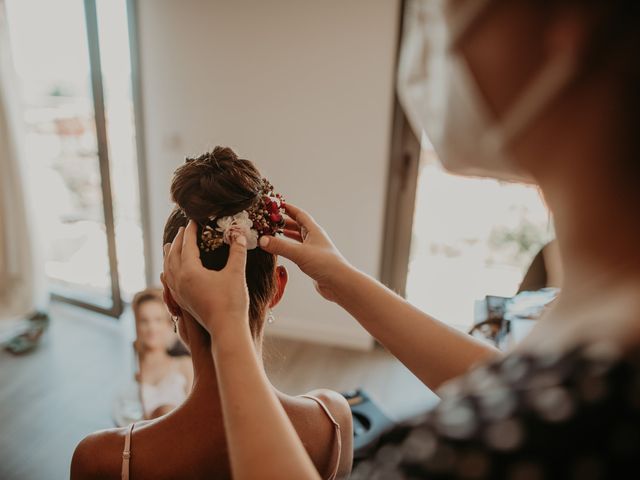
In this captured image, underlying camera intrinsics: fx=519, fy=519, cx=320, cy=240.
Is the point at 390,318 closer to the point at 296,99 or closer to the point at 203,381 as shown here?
the point at 203,381

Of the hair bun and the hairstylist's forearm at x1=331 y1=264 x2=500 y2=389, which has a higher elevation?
the hair bun

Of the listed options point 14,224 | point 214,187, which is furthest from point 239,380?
point 14,224

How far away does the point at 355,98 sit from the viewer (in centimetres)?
292

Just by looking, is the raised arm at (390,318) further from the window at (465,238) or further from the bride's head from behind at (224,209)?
the window at (465,238)

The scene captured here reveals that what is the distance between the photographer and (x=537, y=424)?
15.3 inches

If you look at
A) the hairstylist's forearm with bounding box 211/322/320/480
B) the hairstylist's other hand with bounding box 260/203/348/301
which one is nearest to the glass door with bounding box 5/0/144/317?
the hairstylist's other hand with bounding box 260/203/348/301

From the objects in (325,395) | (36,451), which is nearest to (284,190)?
(36,451)

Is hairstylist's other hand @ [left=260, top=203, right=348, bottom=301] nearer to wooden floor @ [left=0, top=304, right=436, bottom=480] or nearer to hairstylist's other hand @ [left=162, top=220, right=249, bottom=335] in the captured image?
hairstylist's other hand @ [left=162, top=220, right=249, bottom=335]

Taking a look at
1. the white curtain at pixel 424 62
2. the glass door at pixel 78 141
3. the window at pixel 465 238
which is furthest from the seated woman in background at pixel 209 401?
the glass door at pixel 78 141

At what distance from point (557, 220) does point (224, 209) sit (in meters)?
0.76

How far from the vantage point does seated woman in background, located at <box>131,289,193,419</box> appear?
2449mm

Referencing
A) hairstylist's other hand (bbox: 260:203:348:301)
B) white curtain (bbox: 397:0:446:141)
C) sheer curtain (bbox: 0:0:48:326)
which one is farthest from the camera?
sheer curtain (bbox: 0:0:48:326)

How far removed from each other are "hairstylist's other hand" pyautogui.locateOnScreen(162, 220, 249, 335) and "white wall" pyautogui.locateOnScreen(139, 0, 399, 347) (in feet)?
7.42

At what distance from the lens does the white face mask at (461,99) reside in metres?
0.42
